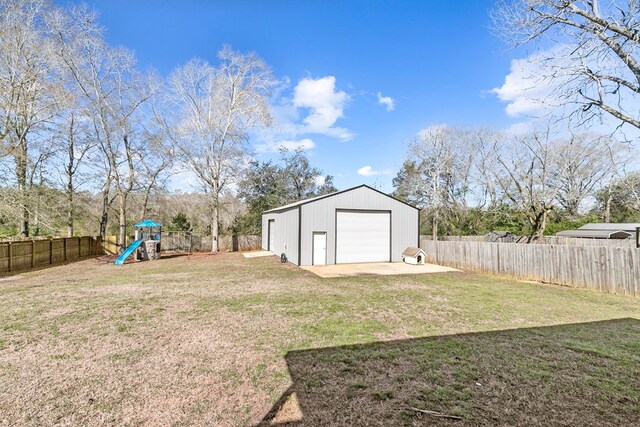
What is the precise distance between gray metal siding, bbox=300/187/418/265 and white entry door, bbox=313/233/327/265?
0.61ft

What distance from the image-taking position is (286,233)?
14.6 metres

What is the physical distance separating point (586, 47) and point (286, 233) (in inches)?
481

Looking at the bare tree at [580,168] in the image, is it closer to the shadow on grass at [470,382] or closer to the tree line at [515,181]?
the tree line at [515,181]

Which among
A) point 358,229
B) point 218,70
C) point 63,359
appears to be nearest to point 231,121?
point 218,70

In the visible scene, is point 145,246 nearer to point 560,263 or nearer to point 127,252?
point 127,252

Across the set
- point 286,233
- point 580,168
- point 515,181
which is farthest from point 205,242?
point 580,168

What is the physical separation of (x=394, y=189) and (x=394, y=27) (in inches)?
874

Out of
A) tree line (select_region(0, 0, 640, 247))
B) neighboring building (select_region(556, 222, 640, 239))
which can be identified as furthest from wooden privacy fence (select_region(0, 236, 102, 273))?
neighboring building (select_region(556, 222, 640, 239))

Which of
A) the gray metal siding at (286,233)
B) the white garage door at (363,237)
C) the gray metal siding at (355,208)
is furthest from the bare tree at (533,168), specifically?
the gray metal siding at (286,233)

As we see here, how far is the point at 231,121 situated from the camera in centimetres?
1984

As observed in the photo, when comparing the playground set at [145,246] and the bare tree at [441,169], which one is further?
the bare tree at [441,169]

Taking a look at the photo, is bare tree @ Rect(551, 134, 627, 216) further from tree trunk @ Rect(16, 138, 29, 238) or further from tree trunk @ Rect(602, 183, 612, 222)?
tree trunk @ Rect(16, 138, 29, 238)

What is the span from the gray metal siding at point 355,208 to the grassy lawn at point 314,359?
573 cm

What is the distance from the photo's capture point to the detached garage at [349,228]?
1261 centimetres
